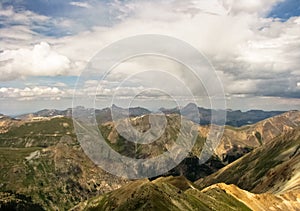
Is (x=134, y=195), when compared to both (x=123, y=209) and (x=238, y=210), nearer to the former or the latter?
(x=123, y=209)

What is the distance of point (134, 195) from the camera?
184 meters

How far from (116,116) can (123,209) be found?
9467 centimetres

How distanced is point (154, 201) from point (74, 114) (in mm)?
92953

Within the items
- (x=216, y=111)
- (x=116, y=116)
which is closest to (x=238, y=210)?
(x=216, y=111)

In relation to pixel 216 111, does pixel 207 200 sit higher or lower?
lower

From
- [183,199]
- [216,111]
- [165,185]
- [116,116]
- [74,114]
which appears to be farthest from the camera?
[165,185]

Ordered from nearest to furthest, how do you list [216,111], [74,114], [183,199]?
1. [74,114]
2. [216,111]
3. [183,199]

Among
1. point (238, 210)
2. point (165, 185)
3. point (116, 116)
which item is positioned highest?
point (116, 116)

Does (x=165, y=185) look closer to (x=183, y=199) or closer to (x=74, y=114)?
(x=183, y=199)

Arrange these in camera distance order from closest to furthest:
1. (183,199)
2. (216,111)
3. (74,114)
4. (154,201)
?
1. (74,114)
2. (216,111)
3. (154,201)
4. (183,199)

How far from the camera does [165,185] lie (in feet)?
627

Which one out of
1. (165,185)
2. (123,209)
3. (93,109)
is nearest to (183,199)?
(165,185)

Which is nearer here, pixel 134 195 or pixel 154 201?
pixel 154 201

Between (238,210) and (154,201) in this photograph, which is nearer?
(154,201)
